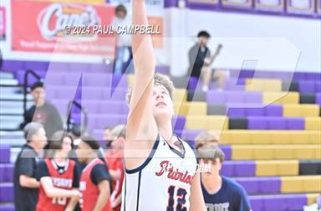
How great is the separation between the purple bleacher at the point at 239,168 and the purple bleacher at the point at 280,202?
1.35 feet

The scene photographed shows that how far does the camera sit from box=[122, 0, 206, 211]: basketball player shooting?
7.47ft

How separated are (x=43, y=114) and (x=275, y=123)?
3.59m

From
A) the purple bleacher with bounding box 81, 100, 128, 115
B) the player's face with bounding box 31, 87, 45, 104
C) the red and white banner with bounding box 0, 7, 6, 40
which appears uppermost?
the red and white banner with bounding box 0, 7, 6, 40

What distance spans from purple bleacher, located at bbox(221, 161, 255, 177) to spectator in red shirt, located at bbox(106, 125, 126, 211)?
276 centimetres

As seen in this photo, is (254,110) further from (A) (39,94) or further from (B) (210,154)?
(B) (210,154)

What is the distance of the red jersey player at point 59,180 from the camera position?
16.0 feet

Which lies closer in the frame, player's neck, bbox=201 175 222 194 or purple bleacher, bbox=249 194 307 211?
player's neck, bbox=201 175 222 194

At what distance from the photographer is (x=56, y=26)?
9.70m

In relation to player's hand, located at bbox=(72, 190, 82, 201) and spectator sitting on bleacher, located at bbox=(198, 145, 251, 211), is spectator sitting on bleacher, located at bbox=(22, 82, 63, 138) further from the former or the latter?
spectator sitting on bleacher, located at bbox=(198, 145, 251, 211)

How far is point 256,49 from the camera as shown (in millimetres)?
10070

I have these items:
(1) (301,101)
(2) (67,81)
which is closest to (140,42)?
(2) (67,81)

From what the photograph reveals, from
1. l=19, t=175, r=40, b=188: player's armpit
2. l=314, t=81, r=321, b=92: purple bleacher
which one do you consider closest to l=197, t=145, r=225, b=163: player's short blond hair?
l=19, t=175, r=40, b=188: player's armpit

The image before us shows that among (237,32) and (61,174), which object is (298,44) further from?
(61,174)

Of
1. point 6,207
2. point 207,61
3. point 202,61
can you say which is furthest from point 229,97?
point 6,207
